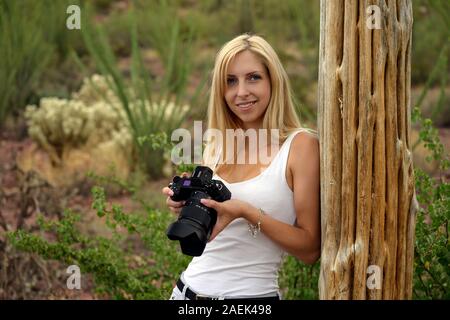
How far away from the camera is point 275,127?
2.38 m

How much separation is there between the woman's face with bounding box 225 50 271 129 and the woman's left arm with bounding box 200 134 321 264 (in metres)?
0.16

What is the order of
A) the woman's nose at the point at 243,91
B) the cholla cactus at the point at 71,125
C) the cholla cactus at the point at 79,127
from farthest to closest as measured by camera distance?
the cholla cactus at the point at 71,125, the cholla cactus at the point at 79,127, the woman's nose at the point at 243,91

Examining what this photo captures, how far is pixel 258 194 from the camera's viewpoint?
228cm

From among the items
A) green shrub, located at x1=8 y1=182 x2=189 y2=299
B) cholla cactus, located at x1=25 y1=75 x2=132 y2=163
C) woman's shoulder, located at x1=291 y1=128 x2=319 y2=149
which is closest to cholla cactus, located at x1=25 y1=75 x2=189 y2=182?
cholla cactus, located at x1=25 y1=75 x2=132 y2=163

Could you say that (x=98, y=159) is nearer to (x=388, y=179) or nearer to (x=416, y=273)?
(x=416, y=273)

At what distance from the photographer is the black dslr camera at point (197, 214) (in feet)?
7.00

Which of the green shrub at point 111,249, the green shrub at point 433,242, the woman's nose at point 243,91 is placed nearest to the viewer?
the woman's nose at point 243,91

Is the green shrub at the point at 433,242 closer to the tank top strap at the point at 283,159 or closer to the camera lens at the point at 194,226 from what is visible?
the tank top strap at the point at 283,159

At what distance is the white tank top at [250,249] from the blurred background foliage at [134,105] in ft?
2.40

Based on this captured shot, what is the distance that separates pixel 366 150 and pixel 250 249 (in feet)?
1.42

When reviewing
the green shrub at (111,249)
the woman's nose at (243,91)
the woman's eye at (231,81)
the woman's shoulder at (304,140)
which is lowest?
the green shrub at (111,249)

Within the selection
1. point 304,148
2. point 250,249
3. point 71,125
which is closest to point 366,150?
point 304,148

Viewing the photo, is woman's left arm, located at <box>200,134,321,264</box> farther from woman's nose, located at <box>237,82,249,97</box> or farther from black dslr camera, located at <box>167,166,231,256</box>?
woman's nose, located at <box>237,82,249,97</box>

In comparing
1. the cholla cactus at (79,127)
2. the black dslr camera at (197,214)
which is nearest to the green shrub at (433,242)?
the black dslr camera at (197,214)
